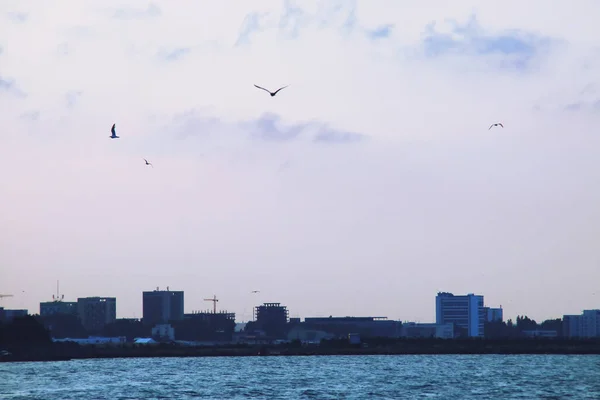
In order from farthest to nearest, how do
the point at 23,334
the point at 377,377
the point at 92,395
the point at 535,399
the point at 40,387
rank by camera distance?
1. the point at 23,334
2. the point at 377,377
3. the point at 40,387
4. the point at 92,395
5. the point at 535,399

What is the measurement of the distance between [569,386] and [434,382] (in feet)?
42.6

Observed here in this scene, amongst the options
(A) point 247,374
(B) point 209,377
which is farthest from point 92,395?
(A) point 247,374

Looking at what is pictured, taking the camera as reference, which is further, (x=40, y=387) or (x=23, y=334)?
(x=23, y=334)

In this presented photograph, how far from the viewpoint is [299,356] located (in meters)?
196

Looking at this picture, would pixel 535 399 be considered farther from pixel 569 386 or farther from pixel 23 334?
pixel 23 334

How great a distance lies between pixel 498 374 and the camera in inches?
4643

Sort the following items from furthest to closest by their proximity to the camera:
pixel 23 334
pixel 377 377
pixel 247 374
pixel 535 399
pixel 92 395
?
pixel 23 334 < pixel 247 374 < pixel 377 377 < pixel 92 395 < pixel 535 399

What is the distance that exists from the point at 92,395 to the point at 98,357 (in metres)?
100

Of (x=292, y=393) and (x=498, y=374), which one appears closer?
(x=292, y=393)

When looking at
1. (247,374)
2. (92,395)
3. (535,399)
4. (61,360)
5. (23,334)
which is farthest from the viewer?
(23,334)

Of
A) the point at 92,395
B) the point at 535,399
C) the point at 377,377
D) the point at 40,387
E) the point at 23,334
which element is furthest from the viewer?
the point at 23,334

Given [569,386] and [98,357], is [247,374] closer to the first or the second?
[569,386]

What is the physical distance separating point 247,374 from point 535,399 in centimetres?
4774

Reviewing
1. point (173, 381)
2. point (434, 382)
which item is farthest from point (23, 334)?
point (434, 382)
